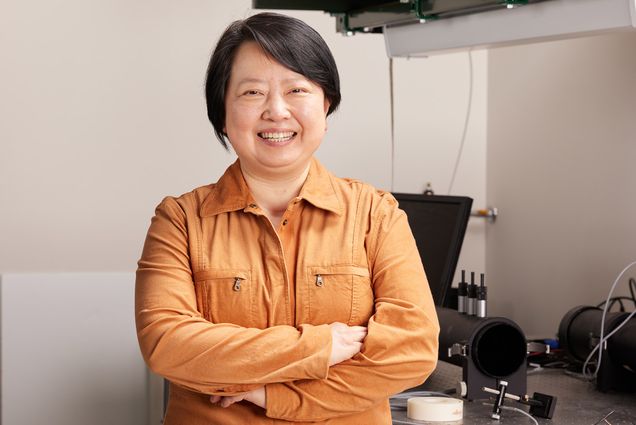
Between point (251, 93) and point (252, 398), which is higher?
point (251, 93)

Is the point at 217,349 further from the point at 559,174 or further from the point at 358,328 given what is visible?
the point at 559,174

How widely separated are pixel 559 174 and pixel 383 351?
1.70 metres

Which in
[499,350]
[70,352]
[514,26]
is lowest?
[70,352]

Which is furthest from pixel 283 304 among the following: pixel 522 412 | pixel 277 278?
pixel 522 412

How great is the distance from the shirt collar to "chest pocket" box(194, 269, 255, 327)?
12cm

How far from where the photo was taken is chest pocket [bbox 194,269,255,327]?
4.98ft

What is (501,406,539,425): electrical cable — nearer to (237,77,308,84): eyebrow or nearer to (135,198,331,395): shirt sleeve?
(135,198,331,395): shirt sleeve

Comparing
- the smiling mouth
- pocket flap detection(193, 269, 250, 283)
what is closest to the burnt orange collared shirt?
pocket flap detection(193, 269, 250, 283)

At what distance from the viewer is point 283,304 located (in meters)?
1.52

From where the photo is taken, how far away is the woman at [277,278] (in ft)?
4.78

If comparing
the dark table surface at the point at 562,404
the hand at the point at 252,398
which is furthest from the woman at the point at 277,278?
the dark table surface at the point at 562,404

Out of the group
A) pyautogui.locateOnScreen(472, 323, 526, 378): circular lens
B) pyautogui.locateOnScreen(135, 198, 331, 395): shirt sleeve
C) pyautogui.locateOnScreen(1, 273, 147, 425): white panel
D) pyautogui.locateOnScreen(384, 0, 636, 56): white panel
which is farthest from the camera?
pyautogui.locateOnScreen(1, 273, 147, 425): white panel

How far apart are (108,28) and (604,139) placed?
63.9 inches

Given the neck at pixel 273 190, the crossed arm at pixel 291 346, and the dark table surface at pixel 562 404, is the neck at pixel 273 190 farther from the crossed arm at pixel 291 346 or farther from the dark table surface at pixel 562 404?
the dark table surface at pixel 562 404
